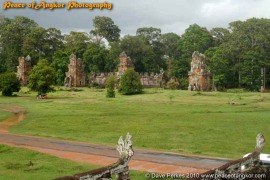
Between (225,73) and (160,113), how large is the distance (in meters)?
39.9

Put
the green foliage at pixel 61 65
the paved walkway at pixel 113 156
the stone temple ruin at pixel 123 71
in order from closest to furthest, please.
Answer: the paved walkway at pixel 113 156, the stone temple ruin at pixel 123 71, the green foliage at pixel 61 65

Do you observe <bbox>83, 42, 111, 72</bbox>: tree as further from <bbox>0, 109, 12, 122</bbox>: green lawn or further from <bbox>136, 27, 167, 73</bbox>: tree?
<bbox>0, 109, 12, 122</bbox>: green lawn

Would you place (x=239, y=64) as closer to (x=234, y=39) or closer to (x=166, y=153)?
(x=234, y=39)

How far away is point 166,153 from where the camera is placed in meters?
20.6

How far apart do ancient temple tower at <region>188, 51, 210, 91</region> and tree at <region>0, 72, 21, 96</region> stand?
105 feet

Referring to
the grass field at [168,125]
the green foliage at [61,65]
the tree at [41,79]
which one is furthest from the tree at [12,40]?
the grass field at [168,125]

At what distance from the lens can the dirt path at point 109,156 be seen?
57.1 ft

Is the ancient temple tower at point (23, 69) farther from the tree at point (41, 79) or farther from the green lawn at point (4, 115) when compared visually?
the green lawn at point (4, 115)

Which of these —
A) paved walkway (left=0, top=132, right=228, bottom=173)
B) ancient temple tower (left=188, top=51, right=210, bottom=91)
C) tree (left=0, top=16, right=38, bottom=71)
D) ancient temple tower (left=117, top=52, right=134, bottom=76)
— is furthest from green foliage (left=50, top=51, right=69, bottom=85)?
paved walkway (left=0, top=132, right=228, bottom=173)

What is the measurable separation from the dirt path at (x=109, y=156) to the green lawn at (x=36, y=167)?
949 millimetres

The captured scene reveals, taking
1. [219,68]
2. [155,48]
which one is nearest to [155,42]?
[155,48]

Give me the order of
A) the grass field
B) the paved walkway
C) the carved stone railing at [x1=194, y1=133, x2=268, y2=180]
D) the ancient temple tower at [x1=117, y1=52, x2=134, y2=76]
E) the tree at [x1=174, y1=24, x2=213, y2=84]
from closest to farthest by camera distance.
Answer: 1. the carved stone railing at [x1=194, y1=133, x2=268, y2=180]
2. the paved walkway
3. the grass field
4. the ancient temple tower at [x1=117, y1=52, x2=134, y2=76]
5. the tree at [x1=174, y1=24, x2=213, y2=84]

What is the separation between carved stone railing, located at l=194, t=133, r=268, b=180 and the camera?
11.1 m

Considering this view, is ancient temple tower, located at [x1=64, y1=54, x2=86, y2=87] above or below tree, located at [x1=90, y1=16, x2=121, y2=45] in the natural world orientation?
below
